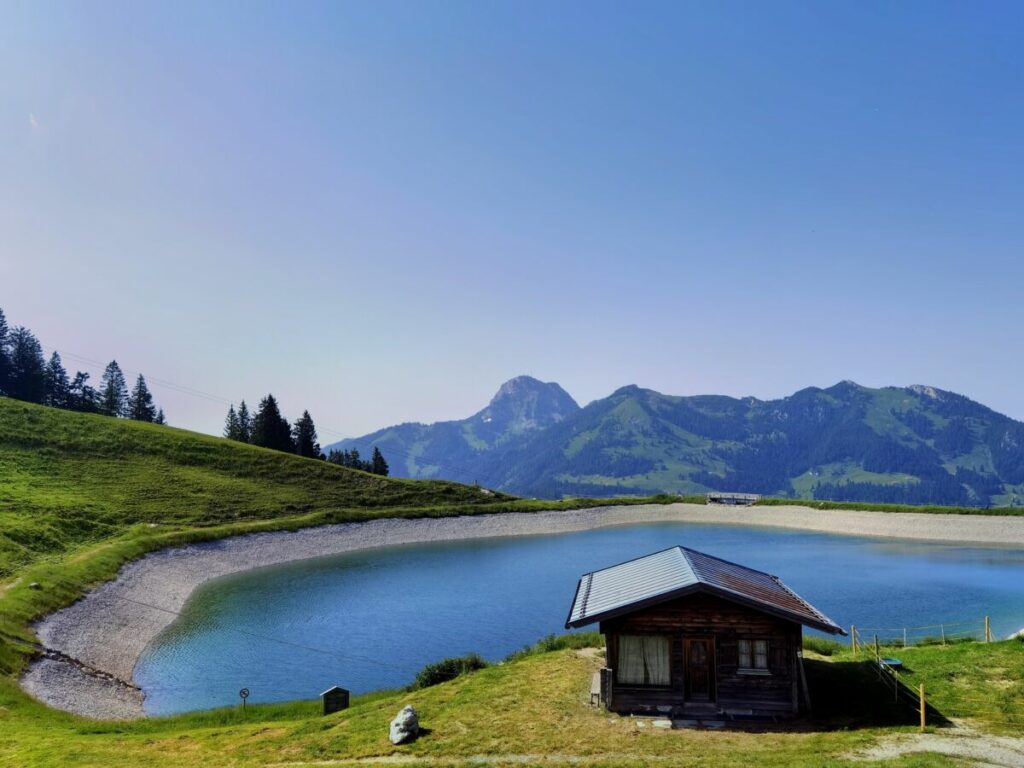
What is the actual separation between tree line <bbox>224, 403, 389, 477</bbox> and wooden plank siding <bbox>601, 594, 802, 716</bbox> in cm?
9906

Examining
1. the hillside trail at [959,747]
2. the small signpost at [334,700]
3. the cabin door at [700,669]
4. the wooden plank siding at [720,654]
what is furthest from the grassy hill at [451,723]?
the cabin door at [700,669]

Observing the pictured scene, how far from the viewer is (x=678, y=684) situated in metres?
21.7

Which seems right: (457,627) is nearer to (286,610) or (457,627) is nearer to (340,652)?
(340,652)

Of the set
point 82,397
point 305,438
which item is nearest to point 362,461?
point 305,438

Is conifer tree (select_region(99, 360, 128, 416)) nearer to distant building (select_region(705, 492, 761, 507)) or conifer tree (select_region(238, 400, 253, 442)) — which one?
conifer tree (select_region(238, 400, 253, 442))

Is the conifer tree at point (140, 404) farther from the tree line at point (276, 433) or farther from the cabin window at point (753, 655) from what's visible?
the cabin window at point (753, 655)

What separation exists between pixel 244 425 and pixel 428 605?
94.8 meters

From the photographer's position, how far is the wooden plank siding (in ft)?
A: 69.6

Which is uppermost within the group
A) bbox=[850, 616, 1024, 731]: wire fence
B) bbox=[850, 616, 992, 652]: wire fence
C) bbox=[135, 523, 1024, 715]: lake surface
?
bbox=[850, 616, 1024, 731]: wire fence

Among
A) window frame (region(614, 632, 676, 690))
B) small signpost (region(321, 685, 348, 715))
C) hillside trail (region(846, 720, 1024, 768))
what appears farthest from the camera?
small signpost (region(321, 685, 348, 715))

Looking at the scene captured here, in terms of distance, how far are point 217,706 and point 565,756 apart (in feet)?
65.7

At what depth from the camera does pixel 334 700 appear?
25.1 m

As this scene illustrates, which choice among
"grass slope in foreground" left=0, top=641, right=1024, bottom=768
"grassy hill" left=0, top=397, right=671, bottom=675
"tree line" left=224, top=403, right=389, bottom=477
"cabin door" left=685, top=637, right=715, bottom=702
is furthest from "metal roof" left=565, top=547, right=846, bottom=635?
"tree line" left=224, top=403, right=389, bottom=477

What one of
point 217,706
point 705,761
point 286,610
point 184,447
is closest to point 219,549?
point 286,610
